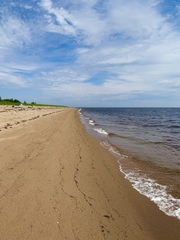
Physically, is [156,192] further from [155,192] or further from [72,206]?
[72,206]

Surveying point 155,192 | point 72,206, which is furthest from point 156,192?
point 72,206

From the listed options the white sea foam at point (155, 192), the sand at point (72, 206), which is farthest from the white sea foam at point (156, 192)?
the sand at point (72, 206)

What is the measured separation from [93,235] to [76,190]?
1.83m

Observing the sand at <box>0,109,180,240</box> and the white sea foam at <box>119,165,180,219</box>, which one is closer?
the sand at <box>0,109,180,240</box>

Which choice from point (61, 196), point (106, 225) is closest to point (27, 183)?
point (61, 196)

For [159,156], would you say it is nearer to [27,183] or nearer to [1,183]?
[27,183]

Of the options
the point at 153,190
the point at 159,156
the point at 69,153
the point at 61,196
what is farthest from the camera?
the point at 159,156

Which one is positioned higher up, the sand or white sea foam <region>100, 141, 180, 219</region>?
the sand

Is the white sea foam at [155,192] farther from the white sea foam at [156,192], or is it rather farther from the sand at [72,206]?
the sand at [72,206]

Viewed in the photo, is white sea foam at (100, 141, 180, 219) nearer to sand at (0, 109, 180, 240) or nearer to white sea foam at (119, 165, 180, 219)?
white sea foam at (119, 165, 180, 219)

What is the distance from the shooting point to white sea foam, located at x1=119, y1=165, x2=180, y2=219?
15.7 ft

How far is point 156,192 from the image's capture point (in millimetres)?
5703

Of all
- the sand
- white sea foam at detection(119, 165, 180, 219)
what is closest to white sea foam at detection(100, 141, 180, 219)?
white sea foam at detection(119, 165, 180, 219)

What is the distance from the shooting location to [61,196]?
16.1 feet
